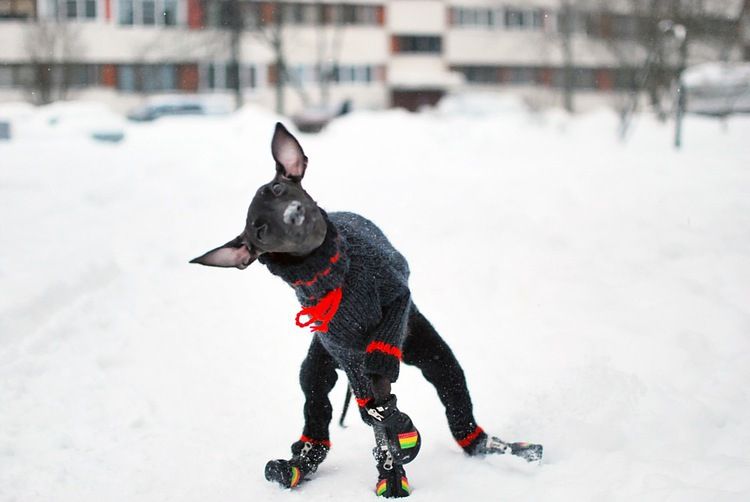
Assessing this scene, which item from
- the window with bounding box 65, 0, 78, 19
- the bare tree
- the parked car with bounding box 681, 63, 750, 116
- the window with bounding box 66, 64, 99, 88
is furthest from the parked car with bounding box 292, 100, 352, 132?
the window with bounding box 65, 0, 78, 19

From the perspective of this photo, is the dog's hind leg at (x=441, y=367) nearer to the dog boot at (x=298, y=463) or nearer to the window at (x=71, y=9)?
the dog boot at (x=298, y=463)

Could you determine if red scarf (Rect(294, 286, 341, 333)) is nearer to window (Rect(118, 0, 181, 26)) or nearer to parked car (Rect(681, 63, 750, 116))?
parked car (Rect(681, 63, 750, 116))

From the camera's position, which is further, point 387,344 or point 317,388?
point 317,388

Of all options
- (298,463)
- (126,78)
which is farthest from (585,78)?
(298,463)

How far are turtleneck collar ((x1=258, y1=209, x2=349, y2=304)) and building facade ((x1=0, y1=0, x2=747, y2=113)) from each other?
26.6 metres

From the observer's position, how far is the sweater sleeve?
328cm

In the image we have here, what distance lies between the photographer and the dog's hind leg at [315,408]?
3844 mm

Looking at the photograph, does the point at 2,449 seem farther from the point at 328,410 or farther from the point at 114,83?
the point at 114,83

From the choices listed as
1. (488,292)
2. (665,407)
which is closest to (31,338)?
(488,292)

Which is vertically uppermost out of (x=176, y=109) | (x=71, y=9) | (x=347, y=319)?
(x=71, y=9)

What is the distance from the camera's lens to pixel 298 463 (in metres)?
3.79

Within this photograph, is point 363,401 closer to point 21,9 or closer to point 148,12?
point 21,9

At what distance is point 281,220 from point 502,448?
5.04 ft

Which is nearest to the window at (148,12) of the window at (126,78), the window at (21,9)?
the window at (126,78)
